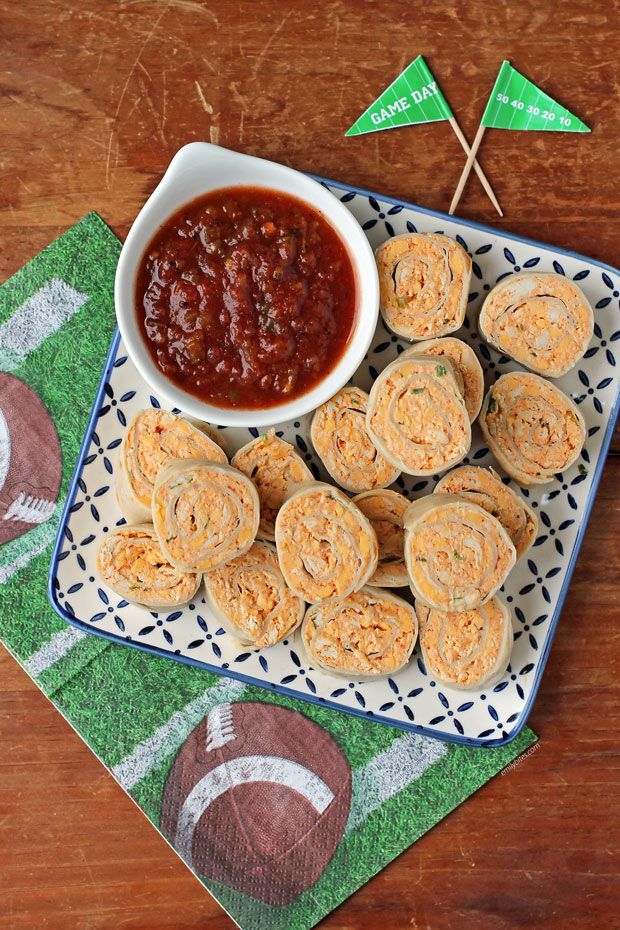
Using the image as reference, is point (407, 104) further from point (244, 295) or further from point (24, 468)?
point (24, 468)

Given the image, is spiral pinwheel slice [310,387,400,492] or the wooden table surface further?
the wooden table surface

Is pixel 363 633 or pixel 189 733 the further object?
pixel 189 733

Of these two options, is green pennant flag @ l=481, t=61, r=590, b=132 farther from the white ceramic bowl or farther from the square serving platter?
the white ceramic bowl

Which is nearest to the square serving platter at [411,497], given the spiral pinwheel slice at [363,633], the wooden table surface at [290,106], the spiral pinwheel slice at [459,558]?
the spiral pinwheel slice at [363,633]

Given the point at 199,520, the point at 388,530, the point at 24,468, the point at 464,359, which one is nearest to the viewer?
the point at 199,520

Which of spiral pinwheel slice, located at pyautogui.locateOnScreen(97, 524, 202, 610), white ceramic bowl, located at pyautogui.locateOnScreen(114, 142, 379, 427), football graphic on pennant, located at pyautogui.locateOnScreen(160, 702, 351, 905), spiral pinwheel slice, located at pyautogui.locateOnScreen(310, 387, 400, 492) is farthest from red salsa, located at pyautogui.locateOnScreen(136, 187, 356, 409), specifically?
football graphic on pennant, located at pyautogui.locateOnScreen(160, 702, 351, 905)

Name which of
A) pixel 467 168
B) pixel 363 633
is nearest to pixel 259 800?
pixel 363 633
